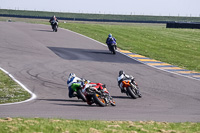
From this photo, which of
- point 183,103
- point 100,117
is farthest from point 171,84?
point 100,117

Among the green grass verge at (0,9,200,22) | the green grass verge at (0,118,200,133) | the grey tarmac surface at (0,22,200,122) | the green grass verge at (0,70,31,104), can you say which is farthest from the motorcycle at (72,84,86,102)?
the green grass verge at (0,9,200,22)

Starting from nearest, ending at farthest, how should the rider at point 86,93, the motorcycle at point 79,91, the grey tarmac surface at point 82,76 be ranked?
1. the grey tarmac surface at point 82,76
2. the rider at point 86,93
3. the motorcycle at point 79,91

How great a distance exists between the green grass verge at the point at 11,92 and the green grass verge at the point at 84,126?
524 centimetres

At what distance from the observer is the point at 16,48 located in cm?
3203

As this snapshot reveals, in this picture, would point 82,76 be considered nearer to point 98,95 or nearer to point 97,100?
point 98,95

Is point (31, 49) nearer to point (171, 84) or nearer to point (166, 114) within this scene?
point (171, 84)

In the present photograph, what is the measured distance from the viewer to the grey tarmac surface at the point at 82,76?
1351 cm

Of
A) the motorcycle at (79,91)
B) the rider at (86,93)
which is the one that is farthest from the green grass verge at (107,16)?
the rider at (86,93)

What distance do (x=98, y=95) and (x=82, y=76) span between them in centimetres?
799

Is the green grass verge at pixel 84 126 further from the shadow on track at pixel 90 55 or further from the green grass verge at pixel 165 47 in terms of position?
the green grass verge at pixel 165 47

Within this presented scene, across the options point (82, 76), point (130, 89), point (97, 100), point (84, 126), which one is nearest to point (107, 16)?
Answer: point (82, 76)

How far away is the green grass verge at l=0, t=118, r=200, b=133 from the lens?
9.47m

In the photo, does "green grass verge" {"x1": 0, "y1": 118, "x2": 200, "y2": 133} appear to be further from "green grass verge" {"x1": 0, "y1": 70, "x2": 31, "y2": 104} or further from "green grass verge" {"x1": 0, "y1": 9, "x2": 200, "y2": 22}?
"green grass verge" {"x1": 0, "y1": 9, "x2": 200, "y2": 22}

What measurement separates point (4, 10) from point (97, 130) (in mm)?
94304
